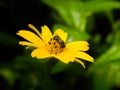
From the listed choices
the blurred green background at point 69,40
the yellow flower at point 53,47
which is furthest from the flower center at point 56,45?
the blurred green background at point 69,40

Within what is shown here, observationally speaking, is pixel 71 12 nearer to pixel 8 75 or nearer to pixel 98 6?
pixel 98 6

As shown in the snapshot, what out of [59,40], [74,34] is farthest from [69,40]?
[59,40]

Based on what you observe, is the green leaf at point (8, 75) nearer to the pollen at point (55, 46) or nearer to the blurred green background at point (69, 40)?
the blurred green background at point (69, 40)

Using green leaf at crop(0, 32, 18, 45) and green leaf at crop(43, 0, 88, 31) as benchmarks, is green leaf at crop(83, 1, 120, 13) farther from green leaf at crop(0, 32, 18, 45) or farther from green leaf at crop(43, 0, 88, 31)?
green leaf at crop(0, 32, 18, 45)

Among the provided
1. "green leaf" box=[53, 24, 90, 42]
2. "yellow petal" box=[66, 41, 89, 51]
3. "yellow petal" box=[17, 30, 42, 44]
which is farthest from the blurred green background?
"yellow petal" box=[17, 30, 42, 44]

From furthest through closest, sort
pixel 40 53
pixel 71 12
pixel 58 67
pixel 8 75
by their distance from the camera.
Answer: pixel 71 12, pixel 8 75, pixel 58 67, pixel 40 53
